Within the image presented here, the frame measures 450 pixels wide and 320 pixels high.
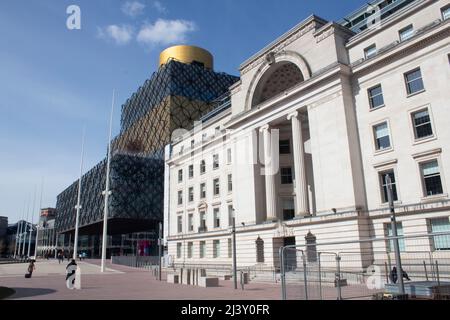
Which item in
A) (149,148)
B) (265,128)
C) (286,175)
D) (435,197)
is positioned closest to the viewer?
(435,197)

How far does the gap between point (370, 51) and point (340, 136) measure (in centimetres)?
828

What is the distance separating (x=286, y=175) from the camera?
43906 mm

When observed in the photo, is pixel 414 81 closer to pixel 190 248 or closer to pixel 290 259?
pixel 290 259

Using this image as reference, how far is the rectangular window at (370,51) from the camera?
110 feet

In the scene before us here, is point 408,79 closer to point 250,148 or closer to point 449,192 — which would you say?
point 449,192

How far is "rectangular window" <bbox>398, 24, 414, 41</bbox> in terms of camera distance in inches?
1216

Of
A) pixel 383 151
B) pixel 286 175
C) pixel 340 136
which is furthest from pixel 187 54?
pixel 383 151

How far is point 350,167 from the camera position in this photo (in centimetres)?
3206

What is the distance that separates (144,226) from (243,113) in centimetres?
6232

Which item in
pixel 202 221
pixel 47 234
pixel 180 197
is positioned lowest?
pixel 202 221

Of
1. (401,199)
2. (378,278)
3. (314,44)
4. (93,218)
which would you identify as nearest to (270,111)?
(314,44)

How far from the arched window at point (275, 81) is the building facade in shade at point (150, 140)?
47.9 metres

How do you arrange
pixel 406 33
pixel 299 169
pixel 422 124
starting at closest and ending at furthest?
pixel 422 124 → pixel 406 33 → pixel 299 169

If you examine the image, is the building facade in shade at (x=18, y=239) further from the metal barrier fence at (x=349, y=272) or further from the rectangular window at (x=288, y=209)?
the metal barrier fence at (x=349, y=272)
